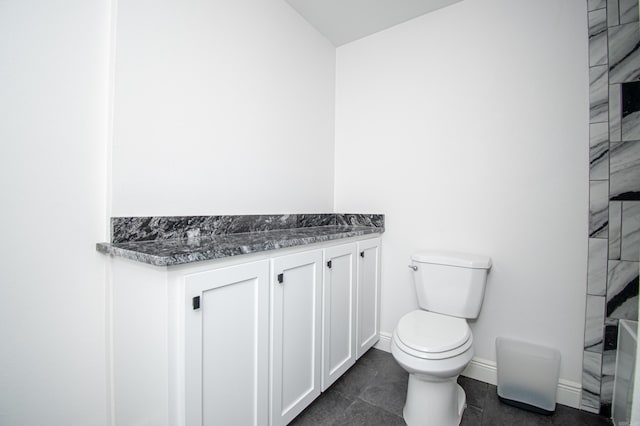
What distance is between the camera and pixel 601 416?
138cm

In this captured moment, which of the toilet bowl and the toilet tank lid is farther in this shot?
the toilet tank lid

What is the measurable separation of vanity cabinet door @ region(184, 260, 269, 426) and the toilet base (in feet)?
2.37

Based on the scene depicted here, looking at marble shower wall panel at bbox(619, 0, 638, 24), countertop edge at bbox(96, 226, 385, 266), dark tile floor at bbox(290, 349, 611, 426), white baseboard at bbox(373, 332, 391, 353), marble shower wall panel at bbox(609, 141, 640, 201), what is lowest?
dark tile floor at bbox(290, 349, 611, 426)

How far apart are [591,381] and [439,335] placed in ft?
3.01

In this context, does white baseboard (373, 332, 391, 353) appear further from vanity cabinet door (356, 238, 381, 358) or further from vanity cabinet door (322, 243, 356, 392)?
vanity cabinet door (322, 243, 356, 392)

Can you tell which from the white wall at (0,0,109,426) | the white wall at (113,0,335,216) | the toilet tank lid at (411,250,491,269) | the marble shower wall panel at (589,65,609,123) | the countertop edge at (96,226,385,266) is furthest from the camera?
the toilet tank lid at (411,250,491,269)

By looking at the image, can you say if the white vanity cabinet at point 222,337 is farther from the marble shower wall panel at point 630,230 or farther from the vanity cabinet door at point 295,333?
the marble shower wall panel at point 630,230

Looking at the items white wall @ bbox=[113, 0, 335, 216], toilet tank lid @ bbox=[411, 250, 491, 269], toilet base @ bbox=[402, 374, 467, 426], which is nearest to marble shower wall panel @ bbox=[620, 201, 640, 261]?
toilet tank lid @ bbox=[411, 250, 491, 269]

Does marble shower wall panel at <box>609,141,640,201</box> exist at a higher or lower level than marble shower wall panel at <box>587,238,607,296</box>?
higher

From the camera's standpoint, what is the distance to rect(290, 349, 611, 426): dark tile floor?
134cm

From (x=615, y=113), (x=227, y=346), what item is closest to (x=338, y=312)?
(x=227, y=346)

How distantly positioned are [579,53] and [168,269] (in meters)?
2.20

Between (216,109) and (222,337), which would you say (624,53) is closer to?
(216,109)

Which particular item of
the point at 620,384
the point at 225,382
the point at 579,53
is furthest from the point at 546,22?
the point at 225,382
